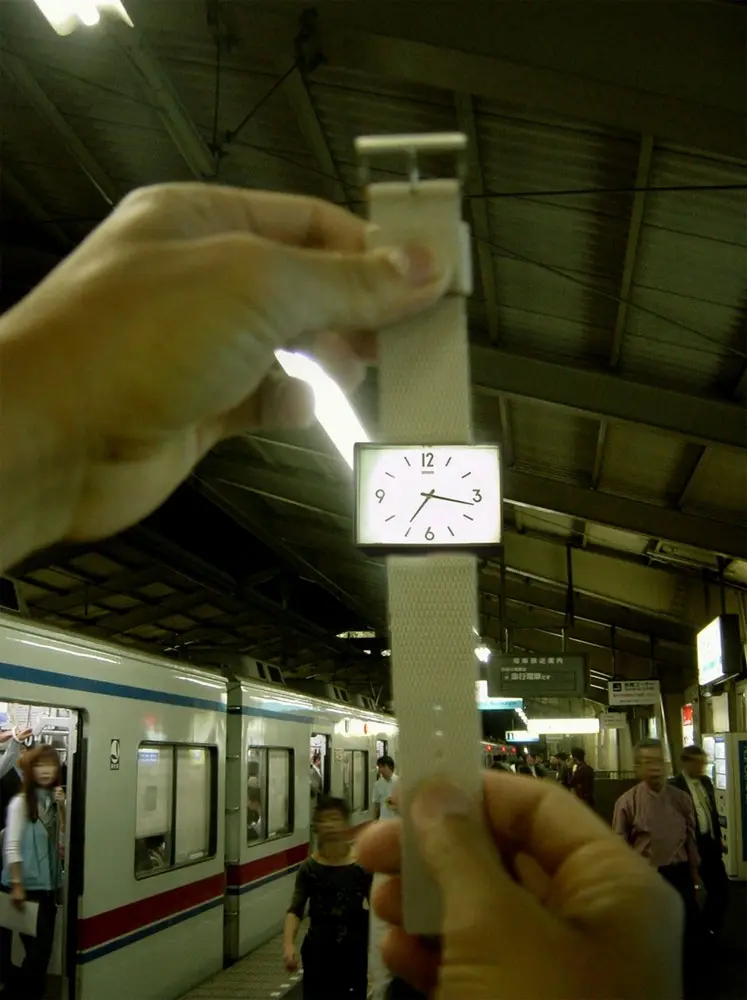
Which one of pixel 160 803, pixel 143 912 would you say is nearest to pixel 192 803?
pixel 160 803

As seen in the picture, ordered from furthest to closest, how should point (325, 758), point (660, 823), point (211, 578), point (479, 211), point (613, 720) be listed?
point (613, 720) → point (211, 578) → point (325, 758) → point (660, 823) → point (479, 211)

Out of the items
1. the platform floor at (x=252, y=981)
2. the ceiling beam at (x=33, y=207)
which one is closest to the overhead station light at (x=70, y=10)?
the ceiling beam at (x=33, y=207)

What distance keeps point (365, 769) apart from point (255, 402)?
11981 millimetres

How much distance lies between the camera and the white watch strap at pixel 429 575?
3.33ft

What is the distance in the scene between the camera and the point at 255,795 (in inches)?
328

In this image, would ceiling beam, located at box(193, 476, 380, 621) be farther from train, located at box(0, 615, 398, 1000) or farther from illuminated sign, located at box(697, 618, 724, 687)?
illuminated sign, located at box(697, 618, 724, 687)

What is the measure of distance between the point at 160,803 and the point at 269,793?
96.5 inches

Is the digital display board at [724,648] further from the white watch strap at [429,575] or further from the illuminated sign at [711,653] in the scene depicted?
the white watch strap at [429,575]

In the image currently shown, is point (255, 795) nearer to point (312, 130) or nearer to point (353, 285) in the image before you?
point (312, 130)

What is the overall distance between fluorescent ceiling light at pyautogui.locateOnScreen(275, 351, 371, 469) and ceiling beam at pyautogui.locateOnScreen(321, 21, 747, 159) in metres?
1.29

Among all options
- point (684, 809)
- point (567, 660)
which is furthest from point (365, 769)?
point (684, 809)

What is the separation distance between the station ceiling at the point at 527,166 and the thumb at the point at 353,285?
3.10 m

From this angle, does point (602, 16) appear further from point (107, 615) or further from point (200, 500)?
point (107, 615)

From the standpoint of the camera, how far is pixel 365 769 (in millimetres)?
12727
